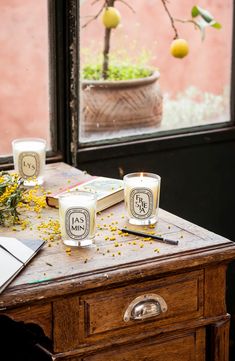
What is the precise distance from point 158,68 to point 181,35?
0.48ft

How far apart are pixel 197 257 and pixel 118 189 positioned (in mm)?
392

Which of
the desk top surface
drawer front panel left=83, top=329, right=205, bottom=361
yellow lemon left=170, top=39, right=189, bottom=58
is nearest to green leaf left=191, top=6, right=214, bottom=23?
yellow lemon left=170, top=39, right=189, bottom=58

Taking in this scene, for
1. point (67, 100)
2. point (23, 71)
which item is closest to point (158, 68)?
point (67, 100)

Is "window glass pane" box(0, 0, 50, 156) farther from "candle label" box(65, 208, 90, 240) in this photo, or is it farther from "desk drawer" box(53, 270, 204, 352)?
"desk drawer" box(53, 270, 204, 352)

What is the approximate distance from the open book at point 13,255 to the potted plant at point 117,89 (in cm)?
101

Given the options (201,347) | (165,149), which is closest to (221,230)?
(165,149)

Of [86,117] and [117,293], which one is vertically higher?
[86,117]

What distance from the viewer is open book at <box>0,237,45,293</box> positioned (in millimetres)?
1776

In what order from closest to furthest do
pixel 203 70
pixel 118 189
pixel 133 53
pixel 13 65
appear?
pixel 118 189 → pixel 13 65 → pixel 133 53 → pixel 203 70

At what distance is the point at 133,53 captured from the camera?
295 cm

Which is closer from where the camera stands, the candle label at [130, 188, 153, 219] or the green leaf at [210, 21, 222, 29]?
the candle label at [130, 188, 153, 219]

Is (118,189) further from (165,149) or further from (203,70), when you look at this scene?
(203,70)

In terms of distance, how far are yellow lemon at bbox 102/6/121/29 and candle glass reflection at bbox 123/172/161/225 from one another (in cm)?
89

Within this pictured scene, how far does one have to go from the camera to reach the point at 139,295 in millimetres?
1922
